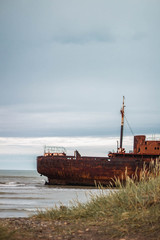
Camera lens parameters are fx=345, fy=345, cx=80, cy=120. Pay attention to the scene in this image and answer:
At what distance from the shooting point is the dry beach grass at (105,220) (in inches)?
249

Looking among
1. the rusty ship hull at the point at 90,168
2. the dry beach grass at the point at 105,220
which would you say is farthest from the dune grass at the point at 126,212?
the rusty ship hull at the point at 90,168

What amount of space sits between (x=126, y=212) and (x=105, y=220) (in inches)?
25.2

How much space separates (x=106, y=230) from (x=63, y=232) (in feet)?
2.80

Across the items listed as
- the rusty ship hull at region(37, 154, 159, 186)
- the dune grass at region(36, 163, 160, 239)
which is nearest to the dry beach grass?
the dune grass at region(36, 163, 160, 239)

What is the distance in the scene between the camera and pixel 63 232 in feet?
22.1

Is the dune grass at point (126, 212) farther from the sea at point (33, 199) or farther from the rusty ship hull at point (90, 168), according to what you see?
the rusty ship hull at point (90, 168)

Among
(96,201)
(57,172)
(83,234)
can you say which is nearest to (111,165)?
(57,172)

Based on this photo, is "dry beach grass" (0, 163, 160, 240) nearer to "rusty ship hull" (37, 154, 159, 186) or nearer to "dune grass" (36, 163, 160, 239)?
"dune grass" (36, 163, 160, 239)

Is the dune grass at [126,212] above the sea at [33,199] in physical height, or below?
above

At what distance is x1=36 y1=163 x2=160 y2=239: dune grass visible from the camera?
6531 mm

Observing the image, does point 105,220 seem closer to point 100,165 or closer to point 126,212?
point 126,212

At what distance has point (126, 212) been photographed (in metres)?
6.87

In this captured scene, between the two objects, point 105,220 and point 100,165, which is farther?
point 100,165

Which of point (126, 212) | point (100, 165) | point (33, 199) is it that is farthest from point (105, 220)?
point (100, 165)
